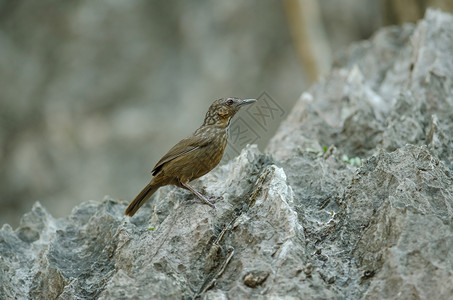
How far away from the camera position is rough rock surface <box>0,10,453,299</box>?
3240mm

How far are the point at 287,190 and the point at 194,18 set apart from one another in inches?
479

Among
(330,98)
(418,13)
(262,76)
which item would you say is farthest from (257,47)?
(330,98)

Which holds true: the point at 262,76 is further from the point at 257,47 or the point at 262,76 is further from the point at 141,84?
the point at 141,84

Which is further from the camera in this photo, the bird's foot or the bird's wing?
the bird's wing

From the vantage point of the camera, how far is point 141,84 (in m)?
15.2

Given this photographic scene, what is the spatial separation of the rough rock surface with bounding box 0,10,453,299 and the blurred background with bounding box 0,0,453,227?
893 cm

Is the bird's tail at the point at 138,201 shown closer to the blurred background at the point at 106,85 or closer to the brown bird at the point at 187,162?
the brown bird at the point at 187,162

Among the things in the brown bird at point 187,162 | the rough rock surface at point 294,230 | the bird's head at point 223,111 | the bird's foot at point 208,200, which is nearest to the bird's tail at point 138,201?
the brown bird at point 187,162

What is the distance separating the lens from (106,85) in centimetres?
1504

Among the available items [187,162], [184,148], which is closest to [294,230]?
[187,162]

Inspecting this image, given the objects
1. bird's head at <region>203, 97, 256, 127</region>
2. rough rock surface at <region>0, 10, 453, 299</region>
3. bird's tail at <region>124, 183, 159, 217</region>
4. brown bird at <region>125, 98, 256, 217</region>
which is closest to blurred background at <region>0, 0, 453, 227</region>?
bird's head at <region>203, 97, 256, 127</region>

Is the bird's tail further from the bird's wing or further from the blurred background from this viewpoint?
the blurred background

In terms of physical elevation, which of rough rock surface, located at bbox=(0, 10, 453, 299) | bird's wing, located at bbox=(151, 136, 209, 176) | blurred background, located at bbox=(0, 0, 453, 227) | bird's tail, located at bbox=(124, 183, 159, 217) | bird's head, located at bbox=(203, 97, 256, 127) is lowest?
rough rock surface, located at bbox=(0, 10, 453, 299)

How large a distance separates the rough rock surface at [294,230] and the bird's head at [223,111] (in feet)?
1.73
